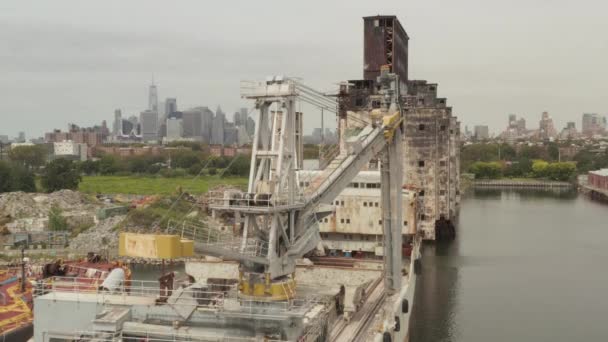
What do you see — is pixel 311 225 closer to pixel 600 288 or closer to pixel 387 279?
pixel 387 279

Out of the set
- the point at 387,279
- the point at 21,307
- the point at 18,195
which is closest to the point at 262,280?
the point at 387,279

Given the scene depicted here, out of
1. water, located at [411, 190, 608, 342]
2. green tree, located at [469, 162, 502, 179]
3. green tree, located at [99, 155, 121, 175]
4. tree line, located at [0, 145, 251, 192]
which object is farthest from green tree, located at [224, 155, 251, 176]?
green tree, located at [469, 162, 502, 179]

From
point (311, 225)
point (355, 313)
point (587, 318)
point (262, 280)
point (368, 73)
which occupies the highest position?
point (368, 73)

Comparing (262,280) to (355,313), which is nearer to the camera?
(262,280)

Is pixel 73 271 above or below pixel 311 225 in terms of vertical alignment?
below

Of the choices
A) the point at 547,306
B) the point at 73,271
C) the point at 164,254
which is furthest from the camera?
the point at 547,306

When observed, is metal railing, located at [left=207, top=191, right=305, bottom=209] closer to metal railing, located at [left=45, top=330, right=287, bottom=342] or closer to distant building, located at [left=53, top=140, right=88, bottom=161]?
metal railing, located at [left=45, top=330, right=287, bottom=342]

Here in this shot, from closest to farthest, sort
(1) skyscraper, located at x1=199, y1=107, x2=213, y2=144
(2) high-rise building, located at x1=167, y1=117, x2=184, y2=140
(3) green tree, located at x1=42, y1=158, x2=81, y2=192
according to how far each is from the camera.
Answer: (3) green tree, located at x1=42, y1=158, x2=81, y2=192
(1) skyscraper, located at x1=199, y1=107, x2=213, y2=144
(2) high-rise building, located at x1=167, y1=117, x2=184, y2=140

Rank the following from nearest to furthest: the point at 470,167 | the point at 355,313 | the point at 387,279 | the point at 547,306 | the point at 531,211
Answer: the point at 355,313, the point at 387,279, the point at 547,306, the point at 531,211, the point at 470,167
